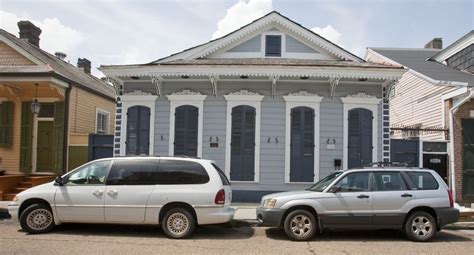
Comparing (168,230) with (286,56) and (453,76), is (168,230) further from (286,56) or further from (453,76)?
(453,76)

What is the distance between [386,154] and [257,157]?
13.7 feet

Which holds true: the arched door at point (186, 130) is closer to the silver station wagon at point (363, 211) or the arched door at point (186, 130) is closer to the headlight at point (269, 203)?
the headlight at point (269, 203)

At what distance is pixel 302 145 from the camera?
13398 mm

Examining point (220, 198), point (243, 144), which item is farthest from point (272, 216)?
point (243, 144)

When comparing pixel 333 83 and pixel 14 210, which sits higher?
pixel 333 83

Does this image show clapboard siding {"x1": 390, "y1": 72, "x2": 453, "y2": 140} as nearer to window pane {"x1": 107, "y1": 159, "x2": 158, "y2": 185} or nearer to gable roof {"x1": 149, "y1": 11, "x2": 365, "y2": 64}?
gable roof {"x1": 149, "y1": 11, "x2": 365, "y2": 64}

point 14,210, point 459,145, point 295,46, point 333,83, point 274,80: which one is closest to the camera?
point 14,210

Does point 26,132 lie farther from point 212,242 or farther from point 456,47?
point 456,47

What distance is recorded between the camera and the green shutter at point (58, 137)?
614 inches

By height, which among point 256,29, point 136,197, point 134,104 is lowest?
point 136,197

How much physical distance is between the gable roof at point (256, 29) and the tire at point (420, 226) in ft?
24.2

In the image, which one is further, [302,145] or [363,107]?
[363,107]

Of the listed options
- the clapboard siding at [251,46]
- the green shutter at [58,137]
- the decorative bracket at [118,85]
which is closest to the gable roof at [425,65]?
the clapboard siding at [251,46]

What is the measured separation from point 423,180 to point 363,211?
1543mm
